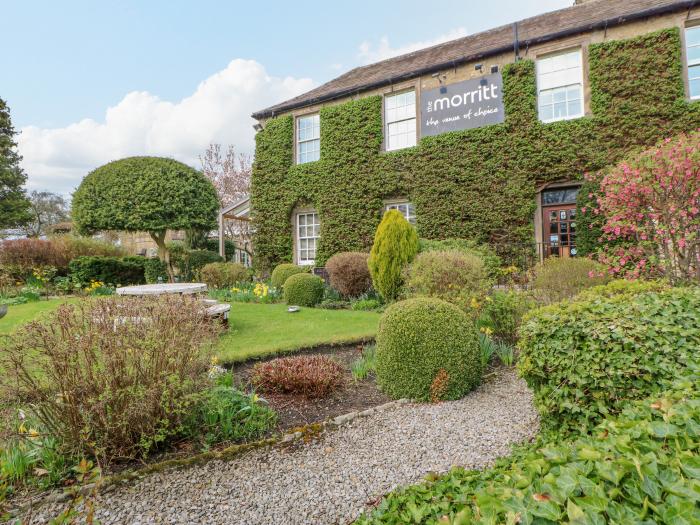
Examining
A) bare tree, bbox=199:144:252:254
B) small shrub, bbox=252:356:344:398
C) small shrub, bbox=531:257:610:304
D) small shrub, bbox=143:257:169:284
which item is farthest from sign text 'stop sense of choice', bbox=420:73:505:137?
bare tree, bbox=199:144:252:254

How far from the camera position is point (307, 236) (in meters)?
14.4

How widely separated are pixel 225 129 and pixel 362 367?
2353cm

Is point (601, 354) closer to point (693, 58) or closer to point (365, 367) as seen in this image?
point (365, 367)

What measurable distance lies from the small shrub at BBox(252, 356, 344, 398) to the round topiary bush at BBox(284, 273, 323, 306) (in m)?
5.42

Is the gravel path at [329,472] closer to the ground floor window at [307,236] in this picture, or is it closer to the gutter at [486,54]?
the gutter at [486,54]

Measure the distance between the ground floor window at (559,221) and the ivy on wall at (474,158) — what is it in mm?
530

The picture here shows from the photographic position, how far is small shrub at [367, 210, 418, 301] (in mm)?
8453

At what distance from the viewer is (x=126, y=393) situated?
7.87 feet

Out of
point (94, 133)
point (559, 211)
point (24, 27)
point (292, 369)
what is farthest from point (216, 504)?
point (94, 133)

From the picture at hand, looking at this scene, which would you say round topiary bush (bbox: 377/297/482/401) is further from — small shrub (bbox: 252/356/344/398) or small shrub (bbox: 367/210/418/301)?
small shrub (bbox: 367/210/418/301)

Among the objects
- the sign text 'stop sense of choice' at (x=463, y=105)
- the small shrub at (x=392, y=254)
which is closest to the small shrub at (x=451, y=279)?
the small shrub at (x=392, y=254)

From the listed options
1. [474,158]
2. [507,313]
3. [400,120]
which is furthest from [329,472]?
[400,120]

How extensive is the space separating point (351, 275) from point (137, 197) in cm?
843

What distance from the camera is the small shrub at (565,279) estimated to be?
19.4 ft
